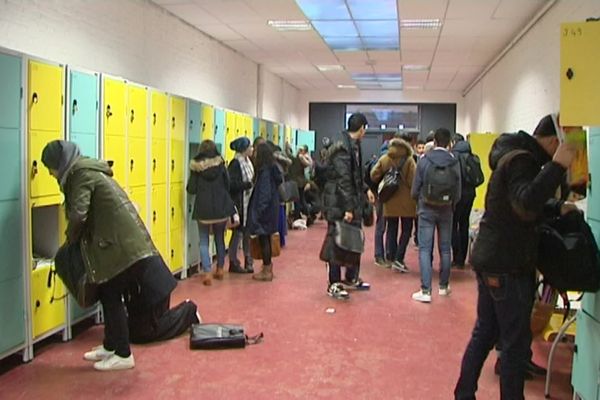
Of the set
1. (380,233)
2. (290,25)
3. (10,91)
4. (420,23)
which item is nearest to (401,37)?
(420,23)

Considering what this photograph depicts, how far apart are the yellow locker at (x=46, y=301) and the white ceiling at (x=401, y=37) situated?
3.76 metres

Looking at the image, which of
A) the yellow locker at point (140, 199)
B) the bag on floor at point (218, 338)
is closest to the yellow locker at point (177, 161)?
the yellow locker at point (140, 199)

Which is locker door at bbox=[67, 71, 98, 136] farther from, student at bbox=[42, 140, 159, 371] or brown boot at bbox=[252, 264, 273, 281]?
brown boot at bbox=[252, 264, 273, 281]

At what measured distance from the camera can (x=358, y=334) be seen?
4.41 metres

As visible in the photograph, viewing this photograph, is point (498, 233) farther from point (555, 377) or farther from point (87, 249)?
point (87, 249)

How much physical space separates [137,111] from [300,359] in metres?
2.43

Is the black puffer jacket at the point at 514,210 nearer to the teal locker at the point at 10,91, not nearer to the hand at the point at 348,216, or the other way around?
the hand at the point at 348,216

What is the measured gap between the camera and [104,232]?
348 centimetres

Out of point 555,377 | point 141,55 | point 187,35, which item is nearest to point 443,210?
point 555,377

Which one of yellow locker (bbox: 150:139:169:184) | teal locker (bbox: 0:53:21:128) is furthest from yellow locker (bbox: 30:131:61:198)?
yellow locker (bbox: 150:139:169:184)

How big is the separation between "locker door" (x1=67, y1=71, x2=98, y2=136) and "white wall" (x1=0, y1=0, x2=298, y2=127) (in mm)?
724

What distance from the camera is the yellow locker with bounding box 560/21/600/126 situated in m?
2.25

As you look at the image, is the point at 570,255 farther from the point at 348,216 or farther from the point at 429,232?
the point at 429,232

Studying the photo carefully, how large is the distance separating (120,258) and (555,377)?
8.68 feet
